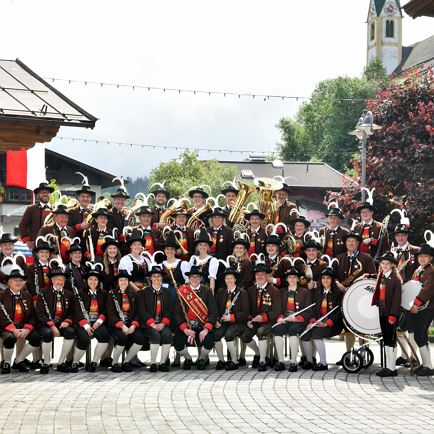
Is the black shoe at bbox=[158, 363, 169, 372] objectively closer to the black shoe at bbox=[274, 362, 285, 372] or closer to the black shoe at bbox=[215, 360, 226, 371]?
the black shoe at bbox=[215, 360, 226, 371]

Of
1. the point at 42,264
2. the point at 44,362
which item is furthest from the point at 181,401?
the point at 42,264

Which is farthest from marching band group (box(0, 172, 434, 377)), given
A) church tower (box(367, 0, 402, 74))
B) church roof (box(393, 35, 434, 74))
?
church tower (box(367, 0, 402, 74))

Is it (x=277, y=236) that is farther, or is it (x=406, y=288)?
(x=277, y=236)

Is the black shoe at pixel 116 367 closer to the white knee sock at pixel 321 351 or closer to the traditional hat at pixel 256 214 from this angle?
the white knee sock at pixel 321 351

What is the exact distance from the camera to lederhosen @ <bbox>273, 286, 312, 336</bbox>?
45.2ft

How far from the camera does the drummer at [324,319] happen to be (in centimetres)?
1370

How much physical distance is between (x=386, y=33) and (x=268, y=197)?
359 ft

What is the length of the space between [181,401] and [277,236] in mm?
4594

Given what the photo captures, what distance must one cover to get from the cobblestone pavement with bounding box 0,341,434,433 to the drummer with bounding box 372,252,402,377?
0.26 m

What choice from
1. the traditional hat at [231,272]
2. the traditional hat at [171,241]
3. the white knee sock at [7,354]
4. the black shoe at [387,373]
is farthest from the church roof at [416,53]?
the white knee sock at [7,354]

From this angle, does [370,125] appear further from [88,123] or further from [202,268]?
[88,123]

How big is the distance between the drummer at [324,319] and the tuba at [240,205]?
7.93 feet

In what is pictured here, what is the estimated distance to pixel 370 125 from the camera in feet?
69.4

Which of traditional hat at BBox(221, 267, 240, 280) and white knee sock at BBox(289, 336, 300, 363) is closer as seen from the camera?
white knee sock at BBox(289, 336, 300, 363)
